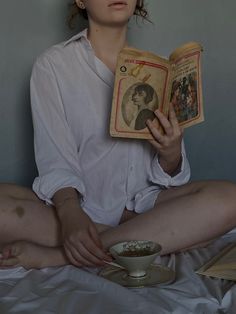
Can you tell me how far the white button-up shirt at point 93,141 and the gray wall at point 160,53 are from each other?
346mm

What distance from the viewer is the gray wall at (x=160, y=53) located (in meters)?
1.69

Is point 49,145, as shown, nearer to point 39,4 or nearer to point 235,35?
point 39,4

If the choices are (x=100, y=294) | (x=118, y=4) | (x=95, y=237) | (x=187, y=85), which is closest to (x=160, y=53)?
(x=118, y=4)

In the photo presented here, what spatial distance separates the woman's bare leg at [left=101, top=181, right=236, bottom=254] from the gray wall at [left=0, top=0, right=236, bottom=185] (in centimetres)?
62

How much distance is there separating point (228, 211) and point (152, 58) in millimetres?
340

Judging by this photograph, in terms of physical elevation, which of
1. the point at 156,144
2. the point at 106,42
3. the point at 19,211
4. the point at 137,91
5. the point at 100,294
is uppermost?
the point at 106,42

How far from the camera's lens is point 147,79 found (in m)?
1.17

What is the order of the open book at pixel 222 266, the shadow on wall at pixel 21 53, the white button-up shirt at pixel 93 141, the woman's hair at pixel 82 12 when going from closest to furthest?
the open book at pixel 222 266, the white button-up shirt at pixel 93 141, the woman's hair at pixel 82 12, the shadow on wall at pixel 21 53

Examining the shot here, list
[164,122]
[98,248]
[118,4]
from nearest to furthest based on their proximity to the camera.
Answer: [98,248]
[164,122]
[118,4]

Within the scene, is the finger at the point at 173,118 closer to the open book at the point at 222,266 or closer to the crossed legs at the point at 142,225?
the crossed legs at the point at 142,225

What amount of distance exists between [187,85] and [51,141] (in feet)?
1.04

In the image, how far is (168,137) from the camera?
1219 millimetres

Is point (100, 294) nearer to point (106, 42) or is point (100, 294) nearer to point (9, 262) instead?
point (9, 262)

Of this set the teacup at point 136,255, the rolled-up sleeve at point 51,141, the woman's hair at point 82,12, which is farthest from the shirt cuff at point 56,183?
the woman's hair at point 82,12
